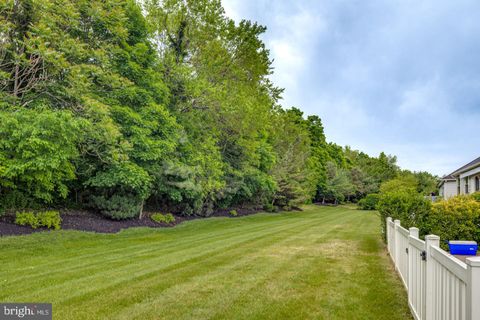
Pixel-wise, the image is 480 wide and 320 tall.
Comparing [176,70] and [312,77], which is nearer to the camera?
[176,70]

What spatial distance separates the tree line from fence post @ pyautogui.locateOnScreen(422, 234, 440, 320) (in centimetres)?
879

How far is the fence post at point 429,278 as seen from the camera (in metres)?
3.18

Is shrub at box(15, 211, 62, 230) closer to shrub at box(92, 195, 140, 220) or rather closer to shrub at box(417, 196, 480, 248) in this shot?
shrub at box(92, 195, 140, 220)

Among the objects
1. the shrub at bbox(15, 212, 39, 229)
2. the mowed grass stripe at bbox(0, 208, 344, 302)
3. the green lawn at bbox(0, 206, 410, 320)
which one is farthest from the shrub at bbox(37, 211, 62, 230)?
the mowed grass stripe at bbox(0, 208, 344, 302)

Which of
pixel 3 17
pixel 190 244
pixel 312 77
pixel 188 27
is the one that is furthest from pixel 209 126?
pixel 3 17

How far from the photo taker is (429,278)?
10.7 feet

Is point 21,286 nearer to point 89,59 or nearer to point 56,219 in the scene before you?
point 56,219

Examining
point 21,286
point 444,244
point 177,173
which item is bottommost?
point 21,286

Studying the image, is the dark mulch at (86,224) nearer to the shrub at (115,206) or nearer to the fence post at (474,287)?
the shrub at (115,206)

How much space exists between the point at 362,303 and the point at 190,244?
6626 millimetres

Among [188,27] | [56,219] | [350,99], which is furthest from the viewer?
[350,99]

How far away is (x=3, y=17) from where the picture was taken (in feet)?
31.6

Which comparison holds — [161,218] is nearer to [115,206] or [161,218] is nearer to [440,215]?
[115,206]

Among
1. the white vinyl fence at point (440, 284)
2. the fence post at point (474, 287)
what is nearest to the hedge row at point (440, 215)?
the white vinyl fence at point (440, 284)
